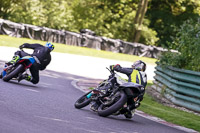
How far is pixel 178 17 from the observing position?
2345 inches

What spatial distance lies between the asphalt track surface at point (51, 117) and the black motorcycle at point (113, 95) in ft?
0.69

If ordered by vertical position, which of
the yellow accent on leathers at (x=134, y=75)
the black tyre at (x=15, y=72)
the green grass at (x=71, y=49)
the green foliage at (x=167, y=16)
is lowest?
the green grass at (x=71, y=49)

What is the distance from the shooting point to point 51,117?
862cm

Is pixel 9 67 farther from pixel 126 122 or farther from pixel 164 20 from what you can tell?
pixel 164 20

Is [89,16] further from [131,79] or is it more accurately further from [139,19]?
[131,79]

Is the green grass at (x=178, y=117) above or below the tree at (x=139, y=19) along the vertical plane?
below

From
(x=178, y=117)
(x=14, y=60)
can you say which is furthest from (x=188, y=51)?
(x=14, y=60)

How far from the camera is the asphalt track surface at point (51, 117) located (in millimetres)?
7586

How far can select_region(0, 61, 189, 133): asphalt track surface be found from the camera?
Answer: 7586 mm

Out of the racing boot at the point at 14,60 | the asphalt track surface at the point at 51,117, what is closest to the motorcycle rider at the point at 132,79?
the asphalt track surface at the point at 51,117

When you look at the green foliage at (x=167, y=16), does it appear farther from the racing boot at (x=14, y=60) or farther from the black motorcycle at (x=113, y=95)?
the black motorcycle at (x=113, y=95)

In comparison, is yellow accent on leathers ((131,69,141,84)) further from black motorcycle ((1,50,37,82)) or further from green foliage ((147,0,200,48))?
green foliage ((147,0,200,48))

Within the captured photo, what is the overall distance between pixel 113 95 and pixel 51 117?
5.54 ft

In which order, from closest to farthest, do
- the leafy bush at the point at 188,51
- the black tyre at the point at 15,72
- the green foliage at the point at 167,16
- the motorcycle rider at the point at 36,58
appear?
the black tyre at the point at 15,72 < the motorcycle rider at the point at 36,58 < the leafy bush at the point at 188,51 < the green foliage at the point at 167,16
